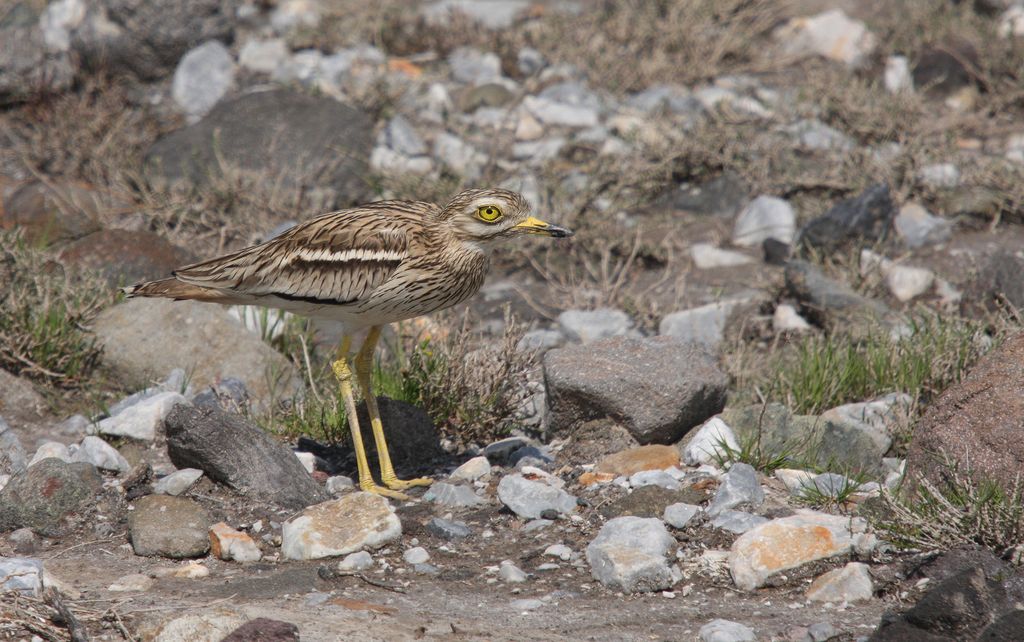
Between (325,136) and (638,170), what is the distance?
225 centimetres

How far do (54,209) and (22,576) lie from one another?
14.4 feet

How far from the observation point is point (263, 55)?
10.3 m

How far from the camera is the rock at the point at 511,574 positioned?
420 cm

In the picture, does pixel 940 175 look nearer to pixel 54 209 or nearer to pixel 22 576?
pixel 54 209

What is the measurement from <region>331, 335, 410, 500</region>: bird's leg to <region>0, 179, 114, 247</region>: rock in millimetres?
2963

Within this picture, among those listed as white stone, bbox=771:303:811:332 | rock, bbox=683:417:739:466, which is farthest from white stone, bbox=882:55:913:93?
rock, bbox=683:417:739:466

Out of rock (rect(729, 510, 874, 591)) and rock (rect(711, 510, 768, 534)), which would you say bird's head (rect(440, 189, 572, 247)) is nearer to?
rock (rect(711, 510, 768, 534))

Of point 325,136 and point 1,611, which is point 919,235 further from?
point 1,611

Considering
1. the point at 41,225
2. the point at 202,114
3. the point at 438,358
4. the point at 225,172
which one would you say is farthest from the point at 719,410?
the point at 202,114

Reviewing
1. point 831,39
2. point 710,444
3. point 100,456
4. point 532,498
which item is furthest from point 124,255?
point 831,39

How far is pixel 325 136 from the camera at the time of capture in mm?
8828

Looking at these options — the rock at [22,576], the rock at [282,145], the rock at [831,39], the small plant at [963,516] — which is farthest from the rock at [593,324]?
the rock at [831,39]

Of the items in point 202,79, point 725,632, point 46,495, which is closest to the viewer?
point 725,632

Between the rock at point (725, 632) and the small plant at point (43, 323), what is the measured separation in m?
3.61
